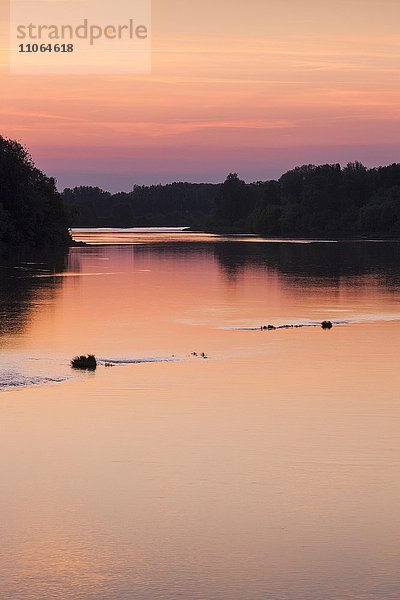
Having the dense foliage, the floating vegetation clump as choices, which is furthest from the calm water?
the dense foliage

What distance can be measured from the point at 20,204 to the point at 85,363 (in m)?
78.7

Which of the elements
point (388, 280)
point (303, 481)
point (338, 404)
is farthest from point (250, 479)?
point (388, 280)

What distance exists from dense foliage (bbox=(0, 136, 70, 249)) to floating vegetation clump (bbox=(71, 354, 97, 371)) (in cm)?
7083

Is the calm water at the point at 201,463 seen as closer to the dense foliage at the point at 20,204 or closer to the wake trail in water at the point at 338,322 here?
the wake trail in water at the point at 338,322

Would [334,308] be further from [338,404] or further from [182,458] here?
[182,458]

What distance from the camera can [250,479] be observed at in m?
14.3

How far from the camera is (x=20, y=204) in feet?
333

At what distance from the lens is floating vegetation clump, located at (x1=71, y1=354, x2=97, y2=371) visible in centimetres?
2428

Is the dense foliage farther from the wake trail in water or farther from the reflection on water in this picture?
the wake trail in water

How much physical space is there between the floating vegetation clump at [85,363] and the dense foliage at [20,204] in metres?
70.8

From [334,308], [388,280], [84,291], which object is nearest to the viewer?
[334,308]

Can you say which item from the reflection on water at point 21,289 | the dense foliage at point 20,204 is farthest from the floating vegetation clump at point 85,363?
the dense foliage at point 20,204

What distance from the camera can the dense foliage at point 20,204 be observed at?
330ft

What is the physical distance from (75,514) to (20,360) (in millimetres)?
13208
